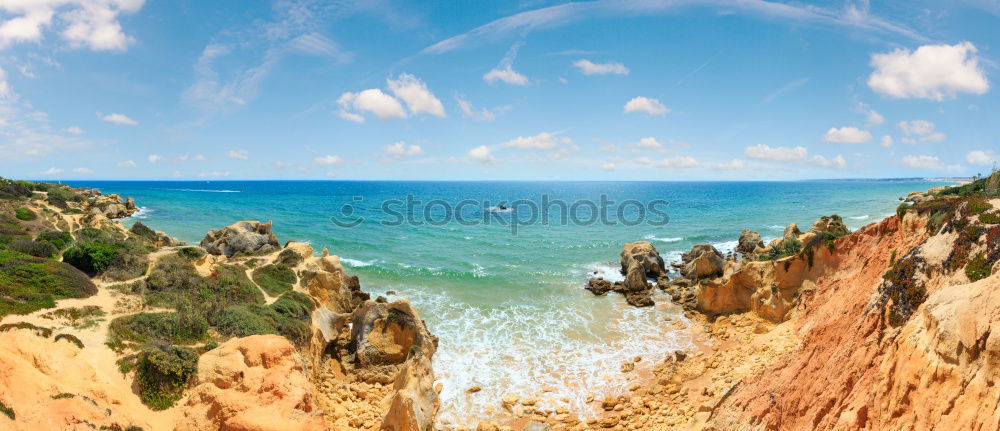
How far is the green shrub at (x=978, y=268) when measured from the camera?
30.1 ft

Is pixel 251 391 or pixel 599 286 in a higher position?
pixel 251 391

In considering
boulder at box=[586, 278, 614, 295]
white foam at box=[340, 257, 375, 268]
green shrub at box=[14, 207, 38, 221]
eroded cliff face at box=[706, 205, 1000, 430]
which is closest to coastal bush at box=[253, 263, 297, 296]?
white foam at box=[340, 257, 375, 268]

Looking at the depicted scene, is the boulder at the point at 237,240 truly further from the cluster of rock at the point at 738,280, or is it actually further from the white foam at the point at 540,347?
the cluster of rock at the point at 738,280

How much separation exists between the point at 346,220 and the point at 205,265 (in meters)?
46.8

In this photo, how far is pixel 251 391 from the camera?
11195mm

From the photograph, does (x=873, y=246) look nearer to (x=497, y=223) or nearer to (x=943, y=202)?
(x=943, y=202)

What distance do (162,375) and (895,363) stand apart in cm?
1670

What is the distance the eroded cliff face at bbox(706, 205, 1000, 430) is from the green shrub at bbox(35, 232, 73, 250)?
2857cm

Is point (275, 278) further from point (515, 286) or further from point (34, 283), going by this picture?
point (515, 286)

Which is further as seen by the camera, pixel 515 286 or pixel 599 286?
pixel 515 286

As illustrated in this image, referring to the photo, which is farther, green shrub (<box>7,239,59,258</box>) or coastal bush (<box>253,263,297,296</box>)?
coastal bush (<box>253,263,297,296</box>)

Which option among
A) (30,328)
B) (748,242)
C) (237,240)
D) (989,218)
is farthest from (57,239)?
(748,242)

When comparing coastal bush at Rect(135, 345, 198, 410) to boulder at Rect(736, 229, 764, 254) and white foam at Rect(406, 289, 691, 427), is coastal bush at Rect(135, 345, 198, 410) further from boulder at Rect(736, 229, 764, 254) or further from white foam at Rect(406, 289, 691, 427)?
boulder at Rect(736, 229, 764, 254)

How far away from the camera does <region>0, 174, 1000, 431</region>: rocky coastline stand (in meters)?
8.21
